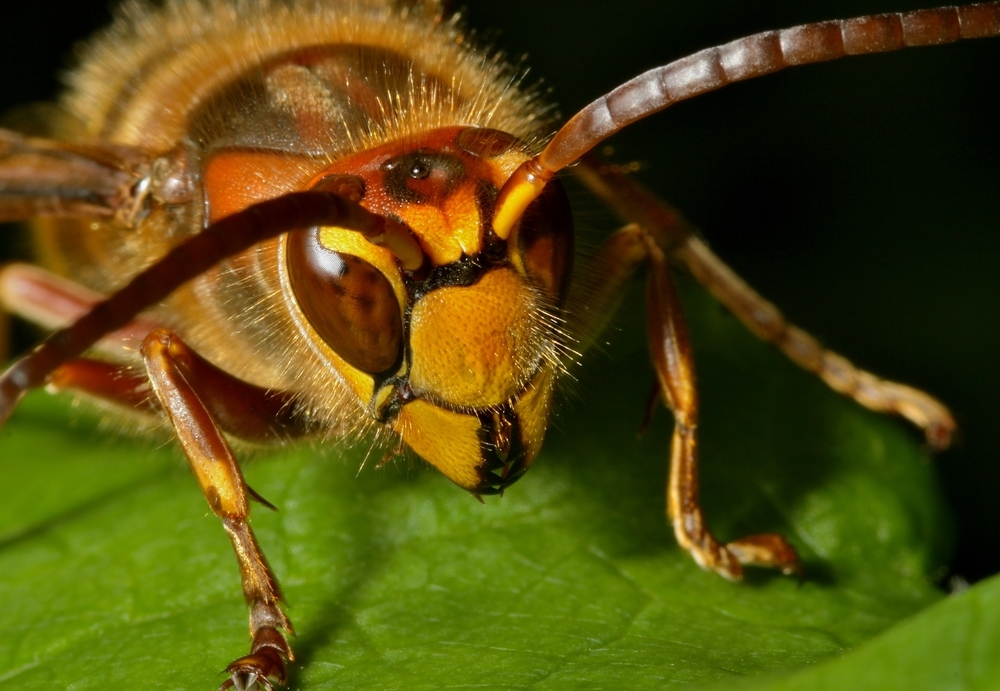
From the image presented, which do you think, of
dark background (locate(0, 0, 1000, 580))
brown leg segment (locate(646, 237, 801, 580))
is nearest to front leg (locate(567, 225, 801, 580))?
brown leg segment (locate(646, 237, 801, 580))

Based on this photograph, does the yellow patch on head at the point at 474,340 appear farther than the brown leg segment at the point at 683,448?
No

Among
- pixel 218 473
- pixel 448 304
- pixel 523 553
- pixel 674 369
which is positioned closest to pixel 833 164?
pixel 674 369

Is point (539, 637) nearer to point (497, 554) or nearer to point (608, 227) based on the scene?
point (497, 554)

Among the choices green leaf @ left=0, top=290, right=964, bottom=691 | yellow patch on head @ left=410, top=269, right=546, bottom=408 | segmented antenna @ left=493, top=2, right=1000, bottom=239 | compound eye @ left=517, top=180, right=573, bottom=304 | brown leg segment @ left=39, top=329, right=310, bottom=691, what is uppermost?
segmented antenna @ left=493, top=2, right=1000, bottom=239

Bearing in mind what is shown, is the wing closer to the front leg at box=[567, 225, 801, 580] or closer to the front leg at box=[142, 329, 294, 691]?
the front leg at box=[142, 329, 294, 691]

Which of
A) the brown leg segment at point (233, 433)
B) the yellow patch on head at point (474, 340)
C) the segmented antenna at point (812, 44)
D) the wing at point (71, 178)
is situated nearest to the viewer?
the segmented antenna at point (812, 44)

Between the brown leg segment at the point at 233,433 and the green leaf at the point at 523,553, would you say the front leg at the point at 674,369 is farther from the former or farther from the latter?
the brown leg segment at the point at 233,433

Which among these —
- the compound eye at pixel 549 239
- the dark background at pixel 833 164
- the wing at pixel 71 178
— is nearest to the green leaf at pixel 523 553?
the compound eye at pixel 549 239
